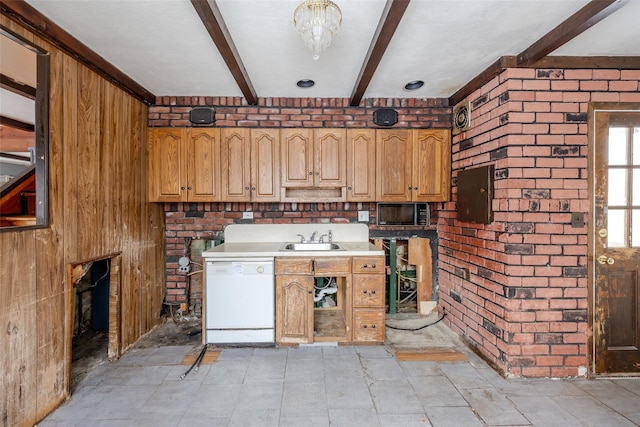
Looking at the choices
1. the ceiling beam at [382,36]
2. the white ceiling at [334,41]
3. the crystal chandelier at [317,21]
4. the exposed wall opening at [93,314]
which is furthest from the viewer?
the exposed wall opening at [93,314]

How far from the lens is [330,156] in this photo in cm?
317

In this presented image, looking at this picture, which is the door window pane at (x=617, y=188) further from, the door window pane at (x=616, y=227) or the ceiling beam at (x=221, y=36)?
the ceiling beam at (x=221, y=36)

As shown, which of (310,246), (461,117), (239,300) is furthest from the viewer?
(310,246)

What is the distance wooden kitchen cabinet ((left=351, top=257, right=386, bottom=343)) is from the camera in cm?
279

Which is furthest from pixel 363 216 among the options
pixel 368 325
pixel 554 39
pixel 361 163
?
pixel 554 39

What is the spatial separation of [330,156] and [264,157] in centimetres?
68

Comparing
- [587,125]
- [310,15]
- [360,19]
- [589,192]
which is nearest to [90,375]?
[310,15]

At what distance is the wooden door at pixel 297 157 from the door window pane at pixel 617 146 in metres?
2.43

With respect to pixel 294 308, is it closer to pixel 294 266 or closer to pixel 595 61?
pixel 294 266

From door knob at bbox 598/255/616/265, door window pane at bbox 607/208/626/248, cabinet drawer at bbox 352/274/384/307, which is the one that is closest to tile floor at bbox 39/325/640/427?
cabinet drawer at bbox 352/274/384/307

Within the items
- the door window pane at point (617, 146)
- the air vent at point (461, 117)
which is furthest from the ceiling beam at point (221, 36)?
the door window pane at point (617, 146)

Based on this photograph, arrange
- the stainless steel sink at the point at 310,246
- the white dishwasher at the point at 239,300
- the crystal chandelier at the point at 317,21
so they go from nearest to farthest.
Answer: the crystal chandelier at the point at 317,21 → the white dishwasher at the point at 239,300 → the stainless steel sink at the point at 310,246

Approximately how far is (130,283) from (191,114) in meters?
1.74

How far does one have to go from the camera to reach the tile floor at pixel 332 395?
1.86 m
